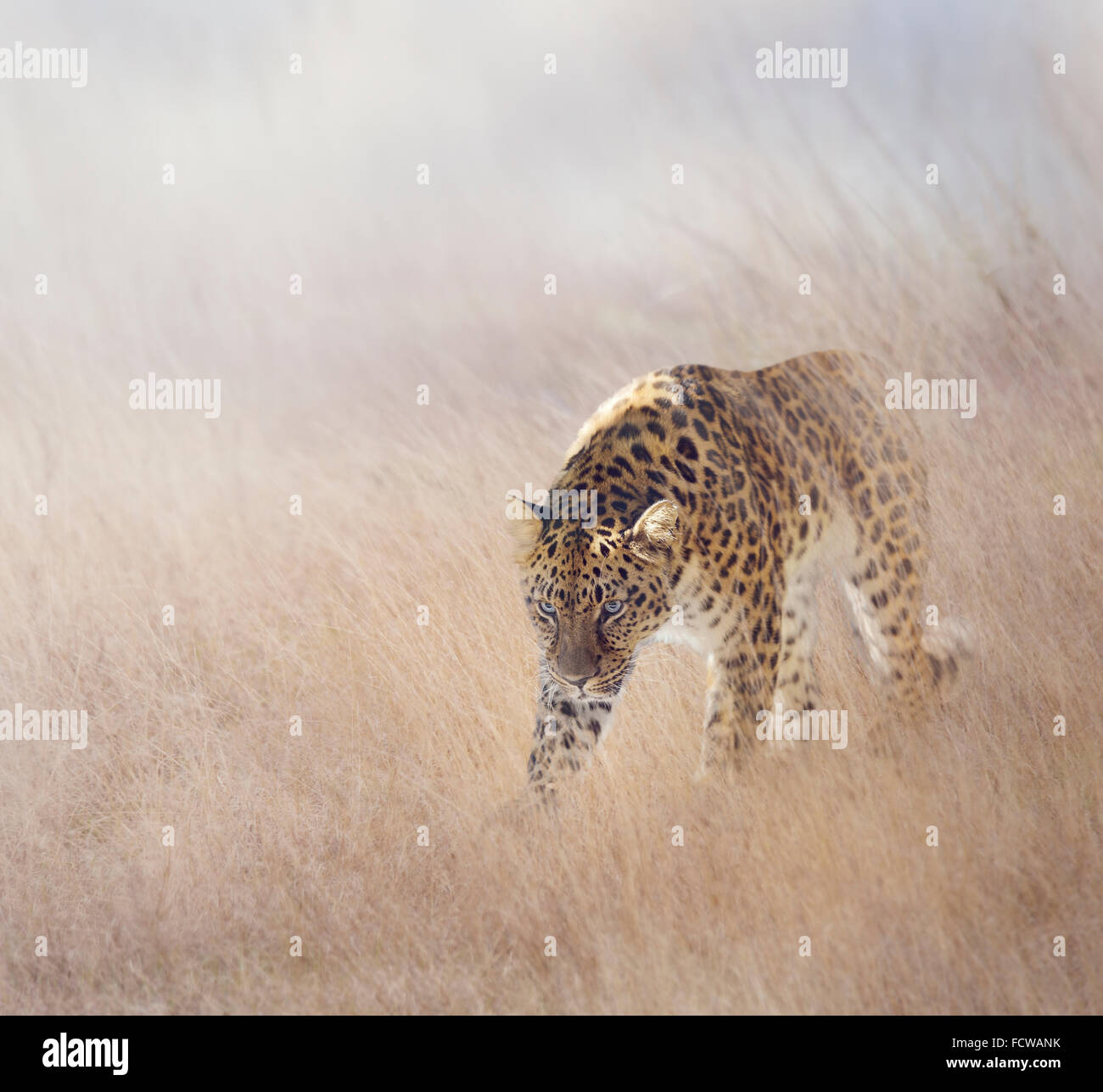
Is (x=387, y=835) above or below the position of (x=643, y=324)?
below

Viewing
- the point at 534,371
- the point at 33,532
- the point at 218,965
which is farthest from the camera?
the point at 534,371

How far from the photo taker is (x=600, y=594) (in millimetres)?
4633

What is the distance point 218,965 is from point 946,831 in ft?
8.89

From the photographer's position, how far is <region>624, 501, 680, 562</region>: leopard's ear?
15.2 feet

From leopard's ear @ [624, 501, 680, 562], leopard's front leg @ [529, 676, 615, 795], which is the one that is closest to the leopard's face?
leopard's ear @ [624, 501, 680, 562]

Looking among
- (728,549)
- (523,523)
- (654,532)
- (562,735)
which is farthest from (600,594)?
(562,735)

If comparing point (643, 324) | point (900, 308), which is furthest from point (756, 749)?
point (643, 324)

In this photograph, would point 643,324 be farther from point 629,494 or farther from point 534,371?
point 629,494

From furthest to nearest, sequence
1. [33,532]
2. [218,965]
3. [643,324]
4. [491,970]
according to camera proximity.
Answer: [643,324] → [33,532] → [218,965] → [491,970]

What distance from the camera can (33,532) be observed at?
736 cm

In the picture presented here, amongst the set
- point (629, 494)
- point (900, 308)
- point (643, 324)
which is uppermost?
point (643, 324)

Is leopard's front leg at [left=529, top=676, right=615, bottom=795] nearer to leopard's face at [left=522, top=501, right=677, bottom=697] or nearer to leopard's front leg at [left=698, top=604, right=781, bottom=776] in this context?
leopard's face at [left=522, top=501, right=677, bottom=697]

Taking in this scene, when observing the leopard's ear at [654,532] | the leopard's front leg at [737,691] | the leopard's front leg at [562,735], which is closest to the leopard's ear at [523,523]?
the leopard's ear at [654,532]

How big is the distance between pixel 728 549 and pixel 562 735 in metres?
1.07
